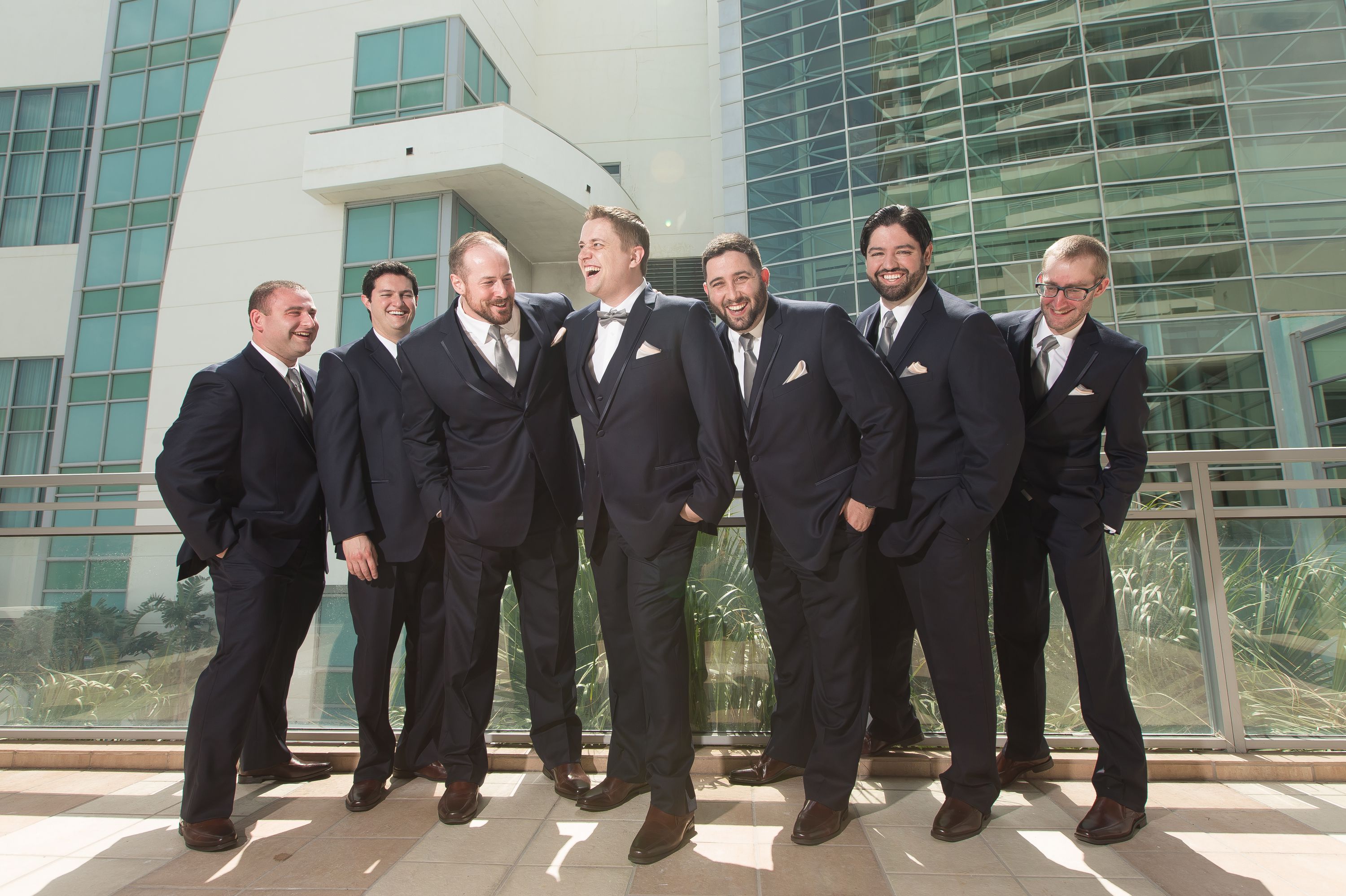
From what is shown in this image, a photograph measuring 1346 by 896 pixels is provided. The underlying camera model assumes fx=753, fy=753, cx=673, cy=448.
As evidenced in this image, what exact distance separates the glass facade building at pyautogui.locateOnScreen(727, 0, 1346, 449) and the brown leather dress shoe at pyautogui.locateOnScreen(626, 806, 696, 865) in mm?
18418

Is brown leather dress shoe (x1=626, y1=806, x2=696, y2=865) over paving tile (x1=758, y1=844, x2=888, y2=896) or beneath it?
over

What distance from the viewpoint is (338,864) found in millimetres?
2529

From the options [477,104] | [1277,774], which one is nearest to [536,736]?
[1277,774]

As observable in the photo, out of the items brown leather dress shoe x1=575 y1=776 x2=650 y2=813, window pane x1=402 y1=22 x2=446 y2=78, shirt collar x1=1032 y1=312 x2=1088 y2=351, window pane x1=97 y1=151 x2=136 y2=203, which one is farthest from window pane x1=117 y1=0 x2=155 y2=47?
shirt collar x1=1032 y1=312 x2=1088 y2=351

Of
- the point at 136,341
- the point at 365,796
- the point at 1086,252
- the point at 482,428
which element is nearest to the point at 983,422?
the point at 1086,252

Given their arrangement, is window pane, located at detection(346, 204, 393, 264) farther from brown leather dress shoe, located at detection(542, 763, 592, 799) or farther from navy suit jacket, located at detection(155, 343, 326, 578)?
brown leather dress shoe, located at detection(542, 763, 592, 799)

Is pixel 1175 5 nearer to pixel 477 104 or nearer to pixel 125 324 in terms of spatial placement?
pixel 477 104

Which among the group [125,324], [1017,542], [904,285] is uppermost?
[125,324]

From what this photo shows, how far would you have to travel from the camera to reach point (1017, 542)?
9.97ft

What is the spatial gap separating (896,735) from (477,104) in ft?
53.4

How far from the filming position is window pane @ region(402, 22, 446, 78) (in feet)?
50.4

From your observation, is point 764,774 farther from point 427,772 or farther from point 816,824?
point 427,772

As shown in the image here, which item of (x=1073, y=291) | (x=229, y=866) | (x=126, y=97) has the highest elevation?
(x=126, y=97)

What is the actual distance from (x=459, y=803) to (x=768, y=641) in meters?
1.54
